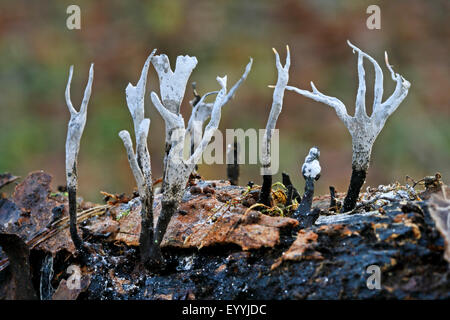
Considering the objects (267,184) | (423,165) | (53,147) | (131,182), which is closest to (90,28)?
(53,147)

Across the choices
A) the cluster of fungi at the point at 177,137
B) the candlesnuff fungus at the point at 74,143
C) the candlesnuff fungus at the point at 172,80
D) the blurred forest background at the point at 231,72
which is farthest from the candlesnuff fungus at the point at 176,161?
the blurred forest background at the point at 231,72

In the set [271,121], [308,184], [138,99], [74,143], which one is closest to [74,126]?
[74,143]

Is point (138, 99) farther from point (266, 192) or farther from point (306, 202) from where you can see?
point (306, 202)

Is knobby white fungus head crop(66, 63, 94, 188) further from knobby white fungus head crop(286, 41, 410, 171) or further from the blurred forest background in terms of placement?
the blurred forest background

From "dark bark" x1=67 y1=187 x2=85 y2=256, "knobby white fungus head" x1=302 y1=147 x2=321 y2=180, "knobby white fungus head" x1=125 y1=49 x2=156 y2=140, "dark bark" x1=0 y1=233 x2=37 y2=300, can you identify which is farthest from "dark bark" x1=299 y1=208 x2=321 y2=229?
"dark bark" x1=0 y1=233 x2=37 y2=300

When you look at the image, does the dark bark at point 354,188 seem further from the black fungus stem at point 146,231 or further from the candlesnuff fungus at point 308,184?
the black fungus stem at point 146,231
